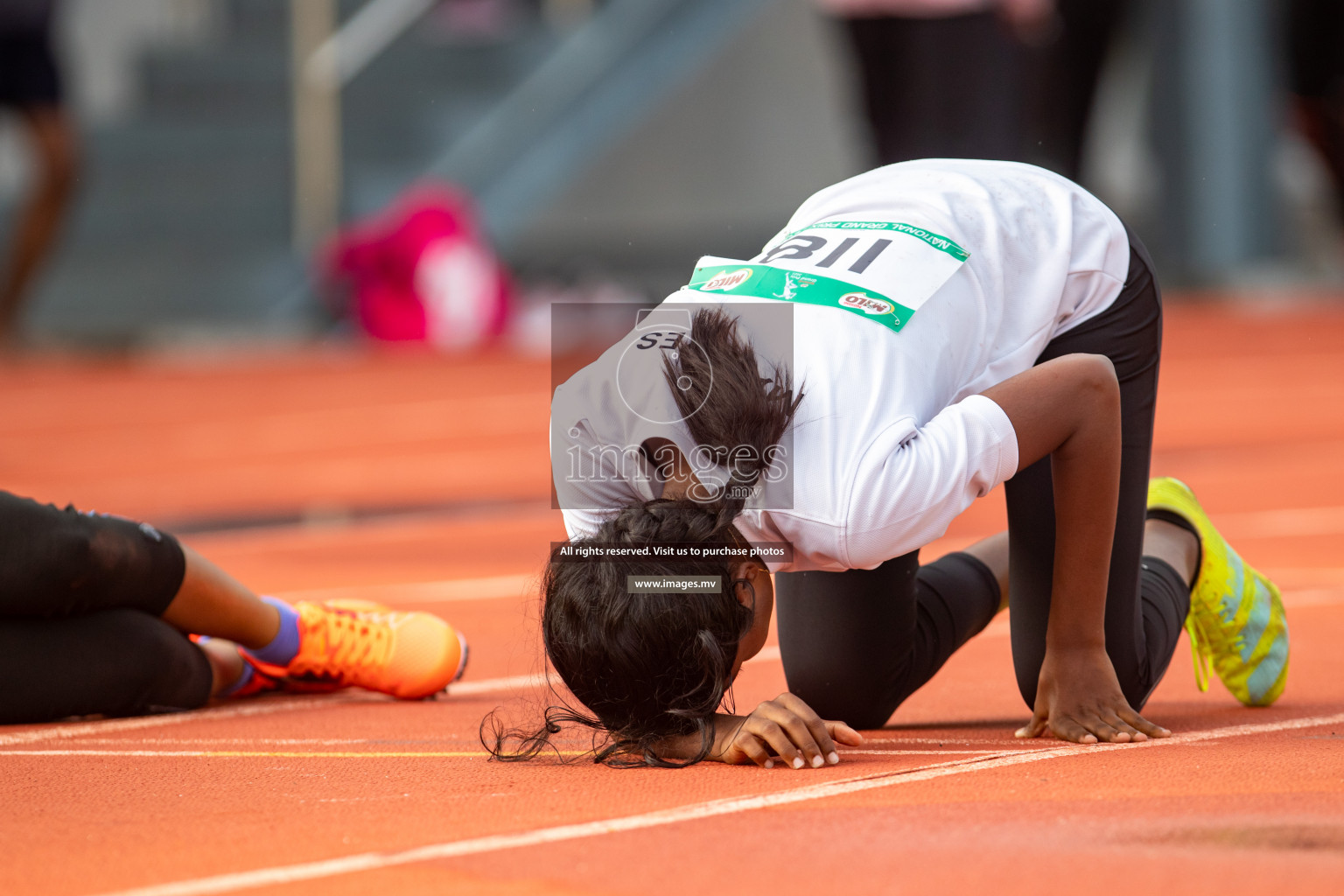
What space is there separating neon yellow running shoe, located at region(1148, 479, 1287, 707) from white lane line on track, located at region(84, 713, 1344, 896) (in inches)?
16.8

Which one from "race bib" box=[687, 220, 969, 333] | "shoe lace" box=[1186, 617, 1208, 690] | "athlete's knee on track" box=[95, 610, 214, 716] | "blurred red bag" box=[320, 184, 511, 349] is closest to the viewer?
"race bib" box=[687, 220, 969, 333]

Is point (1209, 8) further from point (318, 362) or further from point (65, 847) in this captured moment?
point (65, 847)

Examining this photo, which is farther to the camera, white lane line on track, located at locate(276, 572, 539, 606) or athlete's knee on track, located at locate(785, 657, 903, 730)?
white lane line on track, located at locate(276, 572, 539, 606)

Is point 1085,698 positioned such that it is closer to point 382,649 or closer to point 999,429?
point 999,429

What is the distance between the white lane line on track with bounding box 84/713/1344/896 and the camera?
2.04 meters

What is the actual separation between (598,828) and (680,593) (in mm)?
369

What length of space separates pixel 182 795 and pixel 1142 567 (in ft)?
5.33

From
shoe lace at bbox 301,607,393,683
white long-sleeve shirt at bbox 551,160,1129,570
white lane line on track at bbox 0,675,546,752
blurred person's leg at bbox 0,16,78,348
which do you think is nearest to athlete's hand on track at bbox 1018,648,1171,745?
white long-sleeve shirt at bbox 551,160,1129,570

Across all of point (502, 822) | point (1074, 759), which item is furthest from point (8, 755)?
point (1074, 759)

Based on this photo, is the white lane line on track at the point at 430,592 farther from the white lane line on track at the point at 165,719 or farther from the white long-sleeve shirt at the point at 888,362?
the white long-sleeve shirt at the point at 888,362

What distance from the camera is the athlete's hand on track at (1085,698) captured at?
2734 millimetres

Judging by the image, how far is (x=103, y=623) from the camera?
3.10 meters

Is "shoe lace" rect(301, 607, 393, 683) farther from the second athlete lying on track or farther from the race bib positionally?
the race bib

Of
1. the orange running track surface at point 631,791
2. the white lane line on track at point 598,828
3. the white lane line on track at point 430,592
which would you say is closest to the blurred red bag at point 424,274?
the orange running track surface at point 631,791
